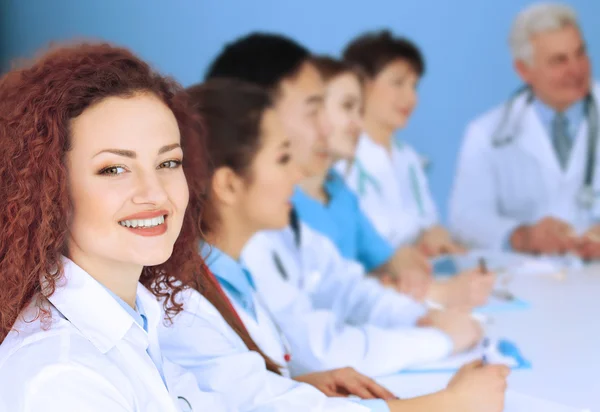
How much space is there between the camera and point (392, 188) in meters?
2.79

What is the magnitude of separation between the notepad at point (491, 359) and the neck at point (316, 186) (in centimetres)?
89

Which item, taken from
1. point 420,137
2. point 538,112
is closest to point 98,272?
point 420,137

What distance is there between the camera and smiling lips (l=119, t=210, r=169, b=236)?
84 centimetres

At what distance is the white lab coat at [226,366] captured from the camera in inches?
41.9

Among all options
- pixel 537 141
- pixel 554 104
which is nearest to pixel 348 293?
pixel 537 141

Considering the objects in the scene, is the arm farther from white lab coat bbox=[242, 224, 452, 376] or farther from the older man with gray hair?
the older man with gray hair

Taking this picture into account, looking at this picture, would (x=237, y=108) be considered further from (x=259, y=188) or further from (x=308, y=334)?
(x=308, y=334)

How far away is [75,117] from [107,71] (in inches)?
2.8

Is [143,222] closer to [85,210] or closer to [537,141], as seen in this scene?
[85,210]

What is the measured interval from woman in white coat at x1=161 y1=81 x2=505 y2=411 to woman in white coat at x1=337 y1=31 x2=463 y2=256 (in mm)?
1134

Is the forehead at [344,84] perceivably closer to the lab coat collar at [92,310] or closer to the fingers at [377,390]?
the fingers at [377,390]

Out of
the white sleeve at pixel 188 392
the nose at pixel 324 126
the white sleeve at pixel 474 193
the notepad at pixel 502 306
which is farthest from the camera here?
the white sleeve at pixel 474 193

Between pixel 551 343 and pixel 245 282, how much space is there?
0.69 metres

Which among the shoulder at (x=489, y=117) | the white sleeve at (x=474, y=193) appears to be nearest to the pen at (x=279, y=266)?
the white sleeve at (x=474, y=193)
